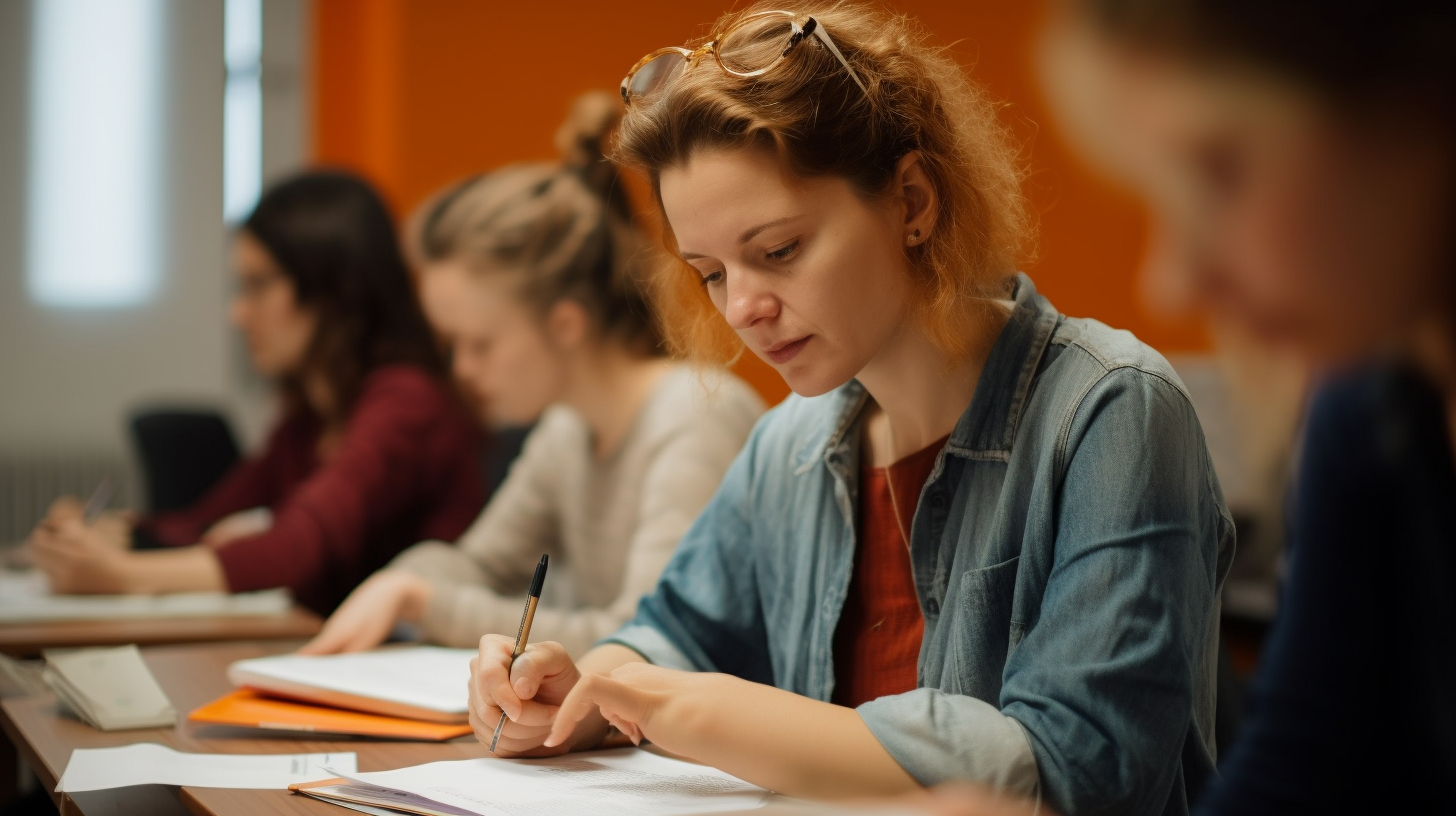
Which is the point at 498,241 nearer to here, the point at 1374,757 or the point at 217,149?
the point at 1374,757

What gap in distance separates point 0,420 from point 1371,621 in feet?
18.0

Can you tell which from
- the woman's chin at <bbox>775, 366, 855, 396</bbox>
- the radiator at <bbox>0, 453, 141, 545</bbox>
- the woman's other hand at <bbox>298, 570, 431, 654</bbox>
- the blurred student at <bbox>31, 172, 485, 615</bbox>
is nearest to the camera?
the woman's chin at <bbox>775, 366, 855, 396</bbox>

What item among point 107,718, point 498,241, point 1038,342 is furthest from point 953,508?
point 498,241

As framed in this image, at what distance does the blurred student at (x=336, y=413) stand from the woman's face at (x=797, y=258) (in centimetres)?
140

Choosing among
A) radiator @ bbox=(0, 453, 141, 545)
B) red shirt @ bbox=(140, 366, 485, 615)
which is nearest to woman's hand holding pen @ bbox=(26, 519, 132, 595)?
red shirt @ bbox=(140, 366, 485, 615)

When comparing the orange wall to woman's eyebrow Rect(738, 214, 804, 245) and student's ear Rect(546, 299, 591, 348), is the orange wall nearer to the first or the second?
student's ear Rect(546, 299, 591, 348)

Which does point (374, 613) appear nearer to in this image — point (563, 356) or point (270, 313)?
point (563, 356)

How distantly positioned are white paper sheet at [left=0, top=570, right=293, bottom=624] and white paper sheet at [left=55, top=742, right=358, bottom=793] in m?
0.84

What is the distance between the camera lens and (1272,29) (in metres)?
0.58

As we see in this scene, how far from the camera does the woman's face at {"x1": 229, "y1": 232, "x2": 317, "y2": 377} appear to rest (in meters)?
2.82

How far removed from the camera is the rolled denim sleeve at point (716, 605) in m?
1.43

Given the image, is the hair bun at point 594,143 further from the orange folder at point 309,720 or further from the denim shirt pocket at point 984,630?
the denim shirt pocket at point 984,630

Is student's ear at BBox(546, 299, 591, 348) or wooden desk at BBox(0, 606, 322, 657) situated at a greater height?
student's ear at BBox(546, 299, 591, 348)

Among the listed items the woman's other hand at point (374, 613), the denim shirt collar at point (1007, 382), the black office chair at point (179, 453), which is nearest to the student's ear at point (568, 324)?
the woman's other hand at point (374, 613)
